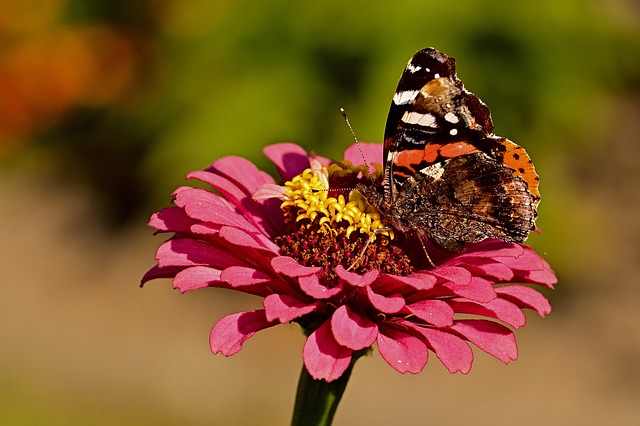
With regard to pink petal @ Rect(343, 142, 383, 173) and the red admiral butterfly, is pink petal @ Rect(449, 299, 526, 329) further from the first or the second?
pink petal @ Rect(343, 142, 383, 173)

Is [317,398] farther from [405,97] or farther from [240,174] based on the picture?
[405,97]

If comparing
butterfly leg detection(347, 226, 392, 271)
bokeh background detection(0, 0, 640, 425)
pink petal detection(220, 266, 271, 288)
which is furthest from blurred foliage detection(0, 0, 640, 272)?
pink petal detection(220, 266, 271, 288)

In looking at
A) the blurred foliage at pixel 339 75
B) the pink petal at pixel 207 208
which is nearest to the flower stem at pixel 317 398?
the pink petal at pixel 207 208

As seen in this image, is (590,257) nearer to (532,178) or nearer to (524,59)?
(524,59)

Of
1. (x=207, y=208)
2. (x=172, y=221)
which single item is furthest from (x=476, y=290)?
(x=172, y=221)

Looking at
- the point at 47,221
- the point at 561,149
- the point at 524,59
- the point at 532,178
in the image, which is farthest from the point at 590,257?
the point at 47,221

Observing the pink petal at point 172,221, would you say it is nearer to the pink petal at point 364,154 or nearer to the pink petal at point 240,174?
the pink petal at point 240,174
